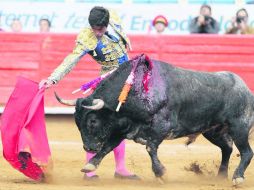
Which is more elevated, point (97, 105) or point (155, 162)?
point (97, 105)

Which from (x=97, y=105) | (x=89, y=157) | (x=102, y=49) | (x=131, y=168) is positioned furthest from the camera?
(x=131, y=168)

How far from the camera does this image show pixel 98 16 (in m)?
7.38

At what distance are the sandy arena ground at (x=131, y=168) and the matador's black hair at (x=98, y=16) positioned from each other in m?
1.29

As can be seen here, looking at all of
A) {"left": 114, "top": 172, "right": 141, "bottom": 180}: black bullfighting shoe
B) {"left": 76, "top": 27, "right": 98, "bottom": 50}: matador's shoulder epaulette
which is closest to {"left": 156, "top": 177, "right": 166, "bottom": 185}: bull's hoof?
{"left": 114, "top": 172, "right": 141, "bottom": 180}: black bullfighting shoe

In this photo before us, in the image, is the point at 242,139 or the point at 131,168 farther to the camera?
the point at 131,168

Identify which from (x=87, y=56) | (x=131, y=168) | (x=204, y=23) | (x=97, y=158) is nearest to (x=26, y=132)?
(x=97, y=158)

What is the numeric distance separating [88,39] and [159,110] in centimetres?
84

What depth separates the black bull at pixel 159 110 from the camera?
7355 mm

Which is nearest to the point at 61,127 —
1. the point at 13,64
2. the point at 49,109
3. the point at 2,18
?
the point at 49,109

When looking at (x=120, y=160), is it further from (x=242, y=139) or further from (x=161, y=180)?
(x=242, y=139)

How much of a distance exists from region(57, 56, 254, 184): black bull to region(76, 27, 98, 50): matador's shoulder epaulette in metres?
0.34

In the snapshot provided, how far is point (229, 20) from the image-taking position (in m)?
12.8

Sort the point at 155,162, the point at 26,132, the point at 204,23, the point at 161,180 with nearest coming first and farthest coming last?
the point at 155,162 → the point at 161,180 → the point at 26,132 → the point at 204,23

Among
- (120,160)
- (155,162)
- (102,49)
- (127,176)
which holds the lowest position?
(127,176)
